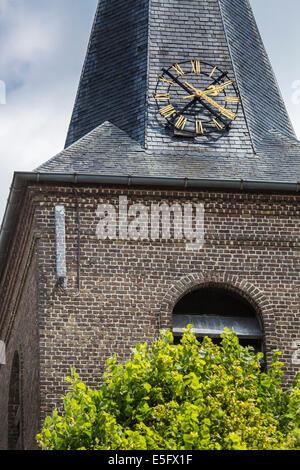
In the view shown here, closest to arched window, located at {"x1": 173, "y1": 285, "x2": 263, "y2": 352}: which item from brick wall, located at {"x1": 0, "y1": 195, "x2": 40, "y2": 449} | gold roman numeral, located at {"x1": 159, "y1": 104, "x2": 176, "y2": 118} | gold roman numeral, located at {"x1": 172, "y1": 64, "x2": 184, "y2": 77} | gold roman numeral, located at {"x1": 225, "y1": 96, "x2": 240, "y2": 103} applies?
brick wall, located at {"x1": 0, "y1": 195, "x2": 40, "y2": 449}

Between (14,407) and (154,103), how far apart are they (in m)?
6.32

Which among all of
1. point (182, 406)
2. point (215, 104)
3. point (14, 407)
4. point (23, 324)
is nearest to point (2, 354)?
point (14, 407)

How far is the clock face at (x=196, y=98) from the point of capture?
27.2 meters

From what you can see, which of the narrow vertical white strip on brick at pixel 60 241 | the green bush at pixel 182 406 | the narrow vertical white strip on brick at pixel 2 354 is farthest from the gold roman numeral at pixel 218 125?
the narrow vertical white strip on brick at pixel 2 354

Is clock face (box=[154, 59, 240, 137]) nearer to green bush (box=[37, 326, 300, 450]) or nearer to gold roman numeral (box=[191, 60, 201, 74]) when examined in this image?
gold roman numeral (box=[191, 60, 201, 74])

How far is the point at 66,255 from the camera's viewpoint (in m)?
25.2

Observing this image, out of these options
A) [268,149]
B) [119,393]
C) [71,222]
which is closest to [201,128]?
[268,149]

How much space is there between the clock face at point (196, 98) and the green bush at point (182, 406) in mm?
5793

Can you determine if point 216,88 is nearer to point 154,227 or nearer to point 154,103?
point 154,103

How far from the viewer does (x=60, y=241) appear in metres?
25.2

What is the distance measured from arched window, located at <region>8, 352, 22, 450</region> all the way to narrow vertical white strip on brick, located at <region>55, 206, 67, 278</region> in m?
3.56

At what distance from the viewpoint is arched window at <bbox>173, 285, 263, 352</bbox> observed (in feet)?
83.1

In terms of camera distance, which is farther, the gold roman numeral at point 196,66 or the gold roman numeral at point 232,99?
the gold roman numeral at point 196,66

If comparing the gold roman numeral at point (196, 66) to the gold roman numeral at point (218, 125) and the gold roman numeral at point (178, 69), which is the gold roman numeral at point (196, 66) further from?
the gold roman numeral at point (218, 125)
